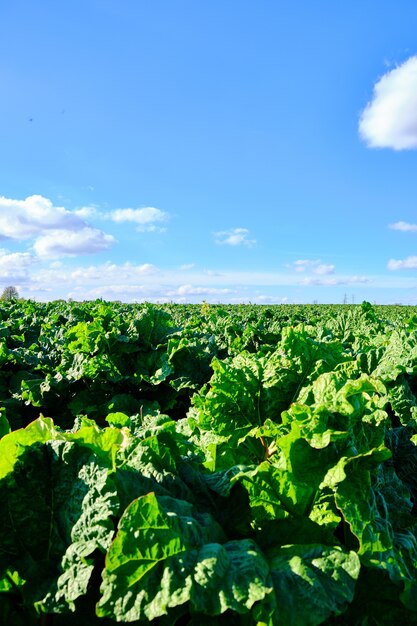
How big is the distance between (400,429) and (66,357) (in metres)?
5.47

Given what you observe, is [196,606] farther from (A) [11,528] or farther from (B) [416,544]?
(B) [416,544]

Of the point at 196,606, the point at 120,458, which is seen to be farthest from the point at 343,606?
the point at 120,458

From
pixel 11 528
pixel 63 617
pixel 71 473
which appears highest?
pixel 71 473

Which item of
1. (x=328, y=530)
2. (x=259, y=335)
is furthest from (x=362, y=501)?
(x=259, y=335)

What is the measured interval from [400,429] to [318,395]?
2.44ft

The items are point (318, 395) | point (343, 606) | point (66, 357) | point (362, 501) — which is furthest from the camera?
point (66, 357)

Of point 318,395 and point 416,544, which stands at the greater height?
point 318,395

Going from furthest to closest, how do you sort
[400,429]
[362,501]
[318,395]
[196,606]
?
[400,429], [318,395], [362,501], [196,606]

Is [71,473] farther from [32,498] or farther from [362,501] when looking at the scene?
[362,501]

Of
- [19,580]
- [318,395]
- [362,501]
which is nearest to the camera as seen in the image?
[19,580]

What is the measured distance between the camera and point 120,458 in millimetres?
1741

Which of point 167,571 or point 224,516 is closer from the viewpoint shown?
point 167,571

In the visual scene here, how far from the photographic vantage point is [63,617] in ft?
5.16

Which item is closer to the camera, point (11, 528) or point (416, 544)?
point (11, 528)
